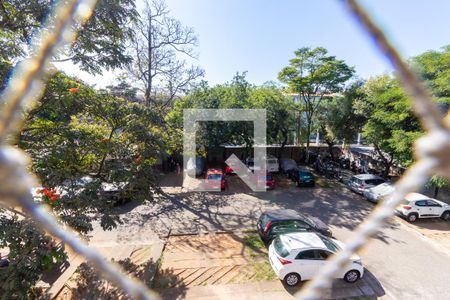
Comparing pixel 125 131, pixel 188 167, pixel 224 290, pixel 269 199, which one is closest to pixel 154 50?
pixel 188 167

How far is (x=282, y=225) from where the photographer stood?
820 centimetres

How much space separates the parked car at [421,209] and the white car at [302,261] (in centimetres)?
Answer: 555

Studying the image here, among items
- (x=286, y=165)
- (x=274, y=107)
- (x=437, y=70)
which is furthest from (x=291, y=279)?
(x=286, y=165)

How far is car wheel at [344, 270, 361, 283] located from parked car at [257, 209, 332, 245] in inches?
71.5

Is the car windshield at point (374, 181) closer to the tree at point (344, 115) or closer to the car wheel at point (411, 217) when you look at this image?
the car wheel at point (411, 217)

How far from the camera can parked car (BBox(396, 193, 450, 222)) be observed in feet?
33.9

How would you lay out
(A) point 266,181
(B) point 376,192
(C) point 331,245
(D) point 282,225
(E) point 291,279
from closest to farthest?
1. (E) point 291,279
2. (C) point 331,245
3. (D) point 282,225
4. (B) point 376,192
5. (A) point 266,181

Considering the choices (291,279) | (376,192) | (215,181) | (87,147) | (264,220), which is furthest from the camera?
(215,181)

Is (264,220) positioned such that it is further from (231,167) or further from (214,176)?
(231,167)

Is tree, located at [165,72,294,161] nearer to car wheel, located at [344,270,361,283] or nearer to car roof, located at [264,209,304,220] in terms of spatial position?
car roof, located at [264,209,304,220]

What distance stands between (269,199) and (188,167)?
6480 mm

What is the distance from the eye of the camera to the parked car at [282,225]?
805 cm

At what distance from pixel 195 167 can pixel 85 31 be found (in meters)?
11.0

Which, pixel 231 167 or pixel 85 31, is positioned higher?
pixel 85 31
